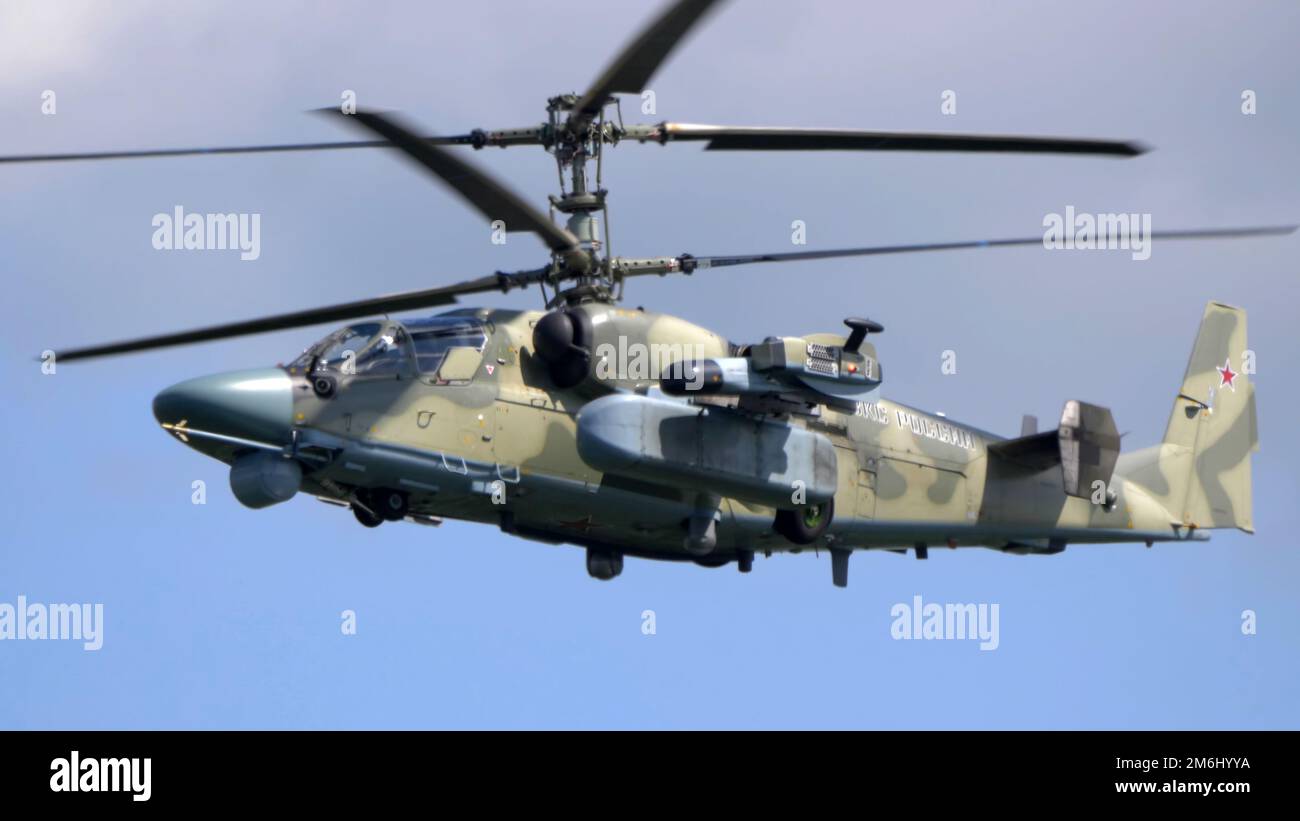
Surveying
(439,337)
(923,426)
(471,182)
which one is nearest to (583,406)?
(439,337)

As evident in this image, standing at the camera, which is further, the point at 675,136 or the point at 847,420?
the point at 847,420

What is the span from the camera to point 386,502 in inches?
805

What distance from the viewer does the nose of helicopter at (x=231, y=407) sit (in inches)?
761

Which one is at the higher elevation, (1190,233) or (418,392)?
(1190,233)

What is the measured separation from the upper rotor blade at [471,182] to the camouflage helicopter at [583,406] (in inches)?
1.5

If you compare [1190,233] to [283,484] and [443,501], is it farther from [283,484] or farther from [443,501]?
[283,484]

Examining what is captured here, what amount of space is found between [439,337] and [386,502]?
1770mm

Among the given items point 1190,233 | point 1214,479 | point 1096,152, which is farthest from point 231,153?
point 1214,479

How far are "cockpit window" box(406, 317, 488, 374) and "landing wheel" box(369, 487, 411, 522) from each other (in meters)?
1.28

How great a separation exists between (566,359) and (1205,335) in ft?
34.3

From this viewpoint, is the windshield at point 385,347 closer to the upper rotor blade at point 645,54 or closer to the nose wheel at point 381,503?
the nose wheel at point 381,503

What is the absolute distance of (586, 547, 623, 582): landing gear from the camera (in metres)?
22.0

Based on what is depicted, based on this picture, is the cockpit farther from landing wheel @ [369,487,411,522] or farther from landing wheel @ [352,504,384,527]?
landing wheel @ [352,504,384,527]

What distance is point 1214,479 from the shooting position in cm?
2642
